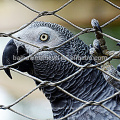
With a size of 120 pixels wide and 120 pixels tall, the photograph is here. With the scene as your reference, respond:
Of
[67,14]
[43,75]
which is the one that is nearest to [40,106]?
[67,14]

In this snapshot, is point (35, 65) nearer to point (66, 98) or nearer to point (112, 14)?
point (66, 98)

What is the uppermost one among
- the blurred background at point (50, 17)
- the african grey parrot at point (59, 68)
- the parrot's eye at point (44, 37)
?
the blurred background at point (50, 17)

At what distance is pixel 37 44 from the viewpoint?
1.43 m

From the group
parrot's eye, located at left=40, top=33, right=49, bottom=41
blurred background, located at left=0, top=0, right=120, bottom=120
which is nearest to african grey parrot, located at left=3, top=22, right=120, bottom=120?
parrot's eye, located at left=40, top=33, right=49, bottom=41

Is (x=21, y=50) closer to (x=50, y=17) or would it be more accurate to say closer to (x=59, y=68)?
(x=59, y=68)

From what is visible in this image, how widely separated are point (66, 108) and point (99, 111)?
200 millimetres

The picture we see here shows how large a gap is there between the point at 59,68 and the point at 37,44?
7.1 inches

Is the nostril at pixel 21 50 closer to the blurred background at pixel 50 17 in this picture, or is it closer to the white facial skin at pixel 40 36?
the white facial skin at pixel 40 36

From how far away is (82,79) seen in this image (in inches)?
54.4

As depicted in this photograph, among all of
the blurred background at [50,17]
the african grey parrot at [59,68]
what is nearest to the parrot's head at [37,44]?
the african grey parrot at [59,68]

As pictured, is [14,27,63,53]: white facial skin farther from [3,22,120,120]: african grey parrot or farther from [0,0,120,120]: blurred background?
[0,0,120,120]: blurred background

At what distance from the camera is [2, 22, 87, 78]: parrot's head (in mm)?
1386

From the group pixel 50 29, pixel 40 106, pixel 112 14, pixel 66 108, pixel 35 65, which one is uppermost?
pixel 112 14

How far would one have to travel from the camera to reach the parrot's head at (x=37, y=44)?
1.39 metres
